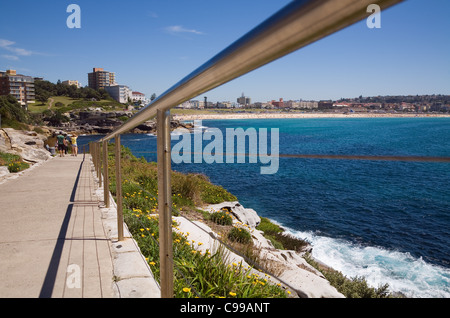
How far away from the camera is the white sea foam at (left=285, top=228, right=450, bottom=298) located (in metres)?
9.36

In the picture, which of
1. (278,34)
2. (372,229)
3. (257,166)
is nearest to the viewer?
(278,34)

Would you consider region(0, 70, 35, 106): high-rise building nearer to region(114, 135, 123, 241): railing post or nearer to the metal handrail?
region(114, 135, 123, 241): railing post

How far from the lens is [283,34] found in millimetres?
649

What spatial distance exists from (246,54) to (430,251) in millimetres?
15719

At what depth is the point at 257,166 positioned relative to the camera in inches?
1320

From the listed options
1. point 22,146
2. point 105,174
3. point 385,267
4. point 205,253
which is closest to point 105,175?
point 105,174

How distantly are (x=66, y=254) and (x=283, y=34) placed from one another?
324cm

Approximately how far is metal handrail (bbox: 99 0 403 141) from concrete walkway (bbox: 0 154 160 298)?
199 centimetres

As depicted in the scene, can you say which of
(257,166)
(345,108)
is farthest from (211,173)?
(345,108)

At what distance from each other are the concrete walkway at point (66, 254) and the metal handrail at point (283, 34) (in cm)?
199

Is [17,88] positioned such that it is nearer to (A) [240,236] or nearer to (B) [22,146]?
(B) [22,146]

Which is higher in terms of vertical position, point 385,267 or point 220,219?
point 220,219

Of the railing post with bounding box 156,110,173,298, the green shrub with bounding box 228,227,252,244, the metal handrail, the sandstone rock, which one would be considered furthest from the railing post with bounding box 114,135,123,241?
the sandstone rock
